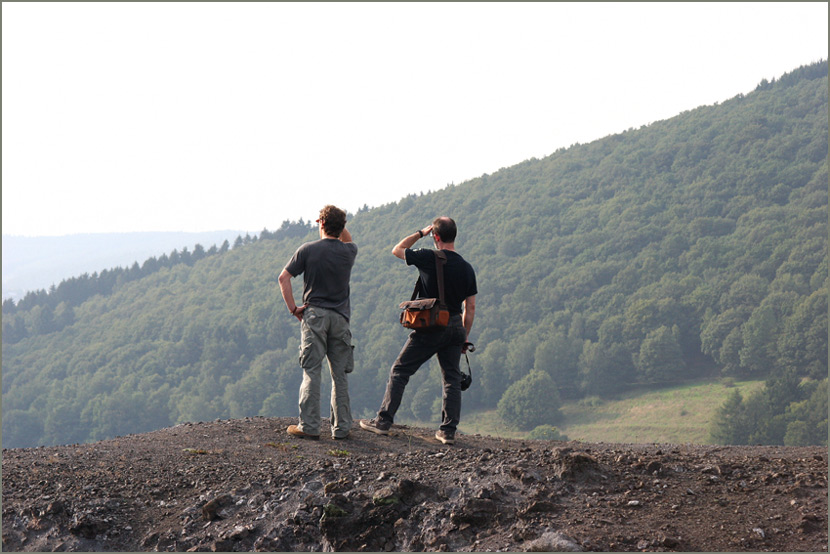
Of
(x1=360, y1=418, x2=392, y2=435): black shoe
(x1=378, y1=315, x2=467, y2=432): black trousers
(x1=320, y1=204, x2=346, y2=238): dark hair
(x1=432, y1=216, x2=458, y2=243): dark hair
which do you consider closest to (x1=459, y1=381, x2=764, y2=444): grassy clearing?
(x1=360, y1=418, x2=392, y2=435): black shoe

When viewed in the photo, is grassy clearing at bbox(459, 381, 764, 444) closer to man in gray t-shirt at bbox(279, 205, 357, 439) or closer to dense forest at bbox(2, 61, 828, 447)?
dense forest at bbox(2, 61, 828, 447)

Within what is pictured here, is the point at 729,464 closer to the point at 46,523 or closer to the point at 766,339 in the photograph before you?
the point at 46,523

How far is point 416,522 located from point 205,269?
17468 centimetres

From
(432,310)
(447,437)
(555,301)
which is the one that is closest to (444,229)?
(432,310)

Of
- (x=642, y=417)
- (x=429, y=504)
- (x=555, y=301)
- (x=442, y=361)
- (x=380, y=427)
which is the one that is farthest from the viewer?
(x=555, y=301)

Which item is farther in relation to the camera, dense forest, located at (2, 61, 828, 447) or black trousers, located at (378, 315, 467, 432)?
dense forest, located at (2, 61, 828, 447)

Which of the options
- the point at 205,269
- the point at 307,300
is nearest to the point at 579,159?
the point at 205,269

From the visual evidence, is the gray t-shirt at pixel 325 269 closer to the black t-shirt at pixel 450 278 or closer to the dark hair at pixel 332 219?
the dark hair at pixel 332 219

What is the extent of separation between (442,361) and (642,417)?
80655 mm

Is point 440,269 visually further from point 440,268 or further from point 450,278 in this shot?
point 450,278

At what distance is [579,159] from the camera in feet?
598

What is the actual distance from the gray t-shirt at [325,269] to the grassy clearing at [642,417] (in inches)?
2639

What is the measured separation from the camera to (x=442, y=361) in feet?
25.7

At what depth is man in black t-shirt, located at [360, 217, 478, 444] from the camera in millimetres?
7449
